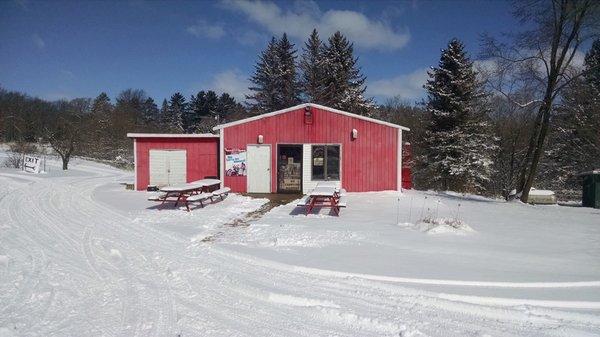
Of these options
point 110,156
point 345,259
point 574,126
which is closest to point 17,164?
point 110,156

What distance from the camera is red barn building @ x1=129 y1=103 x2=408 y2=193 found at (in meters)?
15.2

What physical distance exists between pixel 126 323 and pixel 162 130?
→ 178 ft

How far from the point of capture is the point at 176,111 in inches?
2375

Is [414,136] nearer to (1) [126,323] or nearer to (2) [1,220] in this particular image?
(2) [1,220]

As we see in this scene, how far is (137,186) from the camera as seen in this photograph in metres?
16.1

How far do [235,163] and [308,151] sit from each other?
2890mm

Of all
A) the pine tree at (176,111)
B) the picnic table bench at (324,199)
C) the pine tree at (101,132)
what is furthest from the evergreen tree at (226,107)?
the picnic table bench at (324,199)

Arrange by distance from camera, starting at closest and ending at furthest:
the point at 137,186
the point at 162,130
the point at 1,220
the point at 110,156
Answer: the point at 1,220, the point at 137,186, the point at 110,156, the point at 162,130

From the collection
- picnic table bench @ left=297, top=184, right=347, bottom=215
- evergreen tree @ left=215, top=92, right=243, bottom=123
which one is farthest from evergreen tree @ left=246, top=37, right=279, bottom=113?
picnic table bench @ left=297, top=184, right=347, bottom=215

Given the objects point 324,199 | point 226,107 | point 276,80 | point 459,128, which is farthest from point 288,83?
point 324,199

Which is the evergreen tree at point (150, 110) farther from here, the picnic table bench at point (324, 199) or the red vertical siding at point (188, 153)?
the picnic table bench at point (324, 199)

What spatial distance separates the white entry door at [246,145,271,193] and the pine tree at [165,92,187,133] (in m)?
43.6

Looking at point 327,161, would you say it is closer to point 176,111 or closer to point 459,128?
point 459,128

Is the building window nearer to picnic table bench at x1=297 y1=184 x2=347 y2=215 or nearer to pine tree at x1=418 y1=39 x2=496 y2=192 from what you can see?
picnic table bench at x1=297 y1=184 x2=347 y2=215
